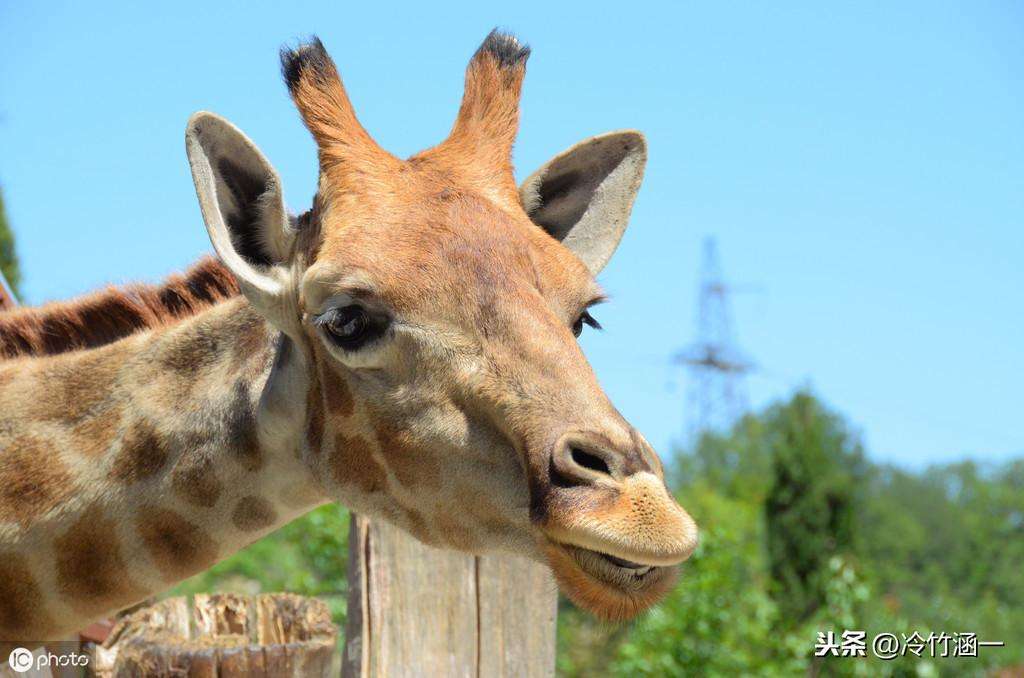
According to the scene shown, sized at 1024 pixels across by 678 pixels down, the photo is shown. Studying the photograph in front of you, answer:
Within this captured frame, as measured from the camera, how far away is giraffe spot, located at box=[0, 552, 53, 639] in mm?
3762

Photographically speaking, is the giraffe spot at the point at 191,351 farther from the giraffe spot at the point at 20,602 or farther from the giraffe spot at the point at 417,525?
the giraffe spot at the point at 417,525

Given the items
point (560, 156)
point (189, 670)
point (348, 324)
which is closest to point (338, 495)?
point (348, 324)

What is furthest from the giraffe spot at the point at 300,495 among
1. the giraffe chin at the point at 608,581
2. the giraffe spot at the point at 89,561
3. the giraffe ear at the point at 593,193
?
the giraffe ear at the point at 593,193

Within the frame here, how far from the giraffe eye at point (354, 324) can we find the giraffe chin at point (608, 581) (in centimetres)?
84

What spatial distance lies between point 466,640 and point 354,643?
45cm

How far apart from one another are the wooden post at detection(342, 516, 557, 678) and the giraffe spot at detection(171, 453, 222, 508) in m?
0.99

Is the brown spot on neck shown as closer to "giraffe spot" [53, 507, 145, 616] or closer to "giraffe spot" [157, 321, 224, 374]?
"giraffe spot" [157, 321, 224, 374]

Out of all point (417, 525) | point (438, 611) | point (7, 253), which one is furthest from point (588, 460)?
point (7, 253)

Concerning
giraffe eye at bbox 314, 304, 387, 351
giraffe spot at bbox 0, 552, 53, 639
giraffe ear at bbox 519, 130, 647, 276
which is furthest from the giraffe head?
giraffe spot at bbox 0, 552, 53, 639

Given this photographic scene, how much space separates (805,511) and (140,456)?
1862 cm

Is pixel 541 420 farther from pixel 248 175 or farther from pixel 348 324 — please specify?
pixel 248 175

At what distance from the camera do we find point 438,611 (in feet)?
15.5

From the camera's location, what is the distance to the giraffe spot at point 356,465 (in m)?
3.61

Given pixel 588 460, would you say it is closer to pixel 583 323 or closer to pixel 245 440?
pixel 583 323
